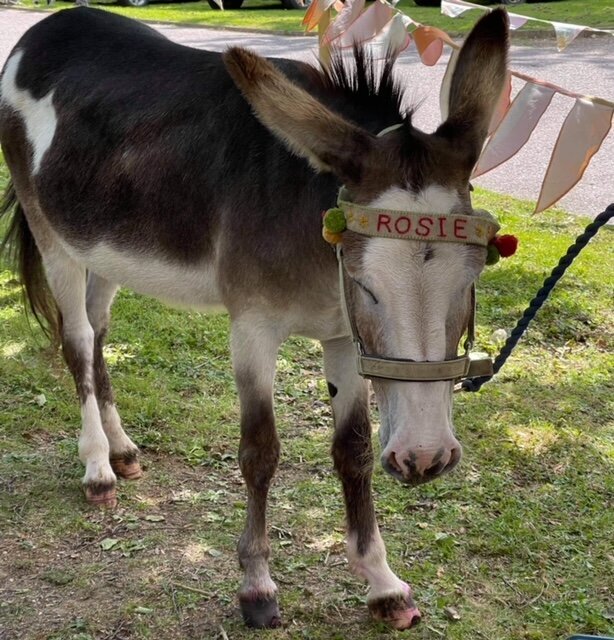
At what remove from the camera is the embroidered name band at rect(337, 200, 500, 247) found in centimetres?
236

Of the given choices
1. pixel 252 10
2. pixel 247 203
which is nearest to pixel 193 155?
pixel 247 203

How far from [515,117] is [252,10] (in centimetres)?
1750

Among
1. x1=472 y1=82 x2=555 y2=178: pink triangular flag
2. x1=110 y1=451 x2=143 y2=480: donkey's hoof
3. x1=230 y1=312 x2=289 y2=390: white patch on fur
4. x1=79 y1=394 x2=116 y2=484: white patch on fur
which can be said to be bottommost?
x1=110 y1=451 x2=143 y2=480: donkey's hoof

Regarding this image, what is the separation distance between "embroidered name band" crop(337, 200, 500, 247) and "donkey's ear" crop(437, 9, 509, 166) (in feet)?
0.73

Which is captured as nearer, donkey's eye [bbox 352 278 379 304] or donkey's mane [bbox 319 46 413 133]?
donkey's eye [bbox 352 278 379 304]

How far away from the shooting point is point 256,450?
3189 mm

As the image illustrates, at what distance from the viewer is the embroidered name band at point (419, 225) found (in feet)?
7.73

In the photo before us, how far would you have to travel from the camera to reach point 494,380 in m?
4.97

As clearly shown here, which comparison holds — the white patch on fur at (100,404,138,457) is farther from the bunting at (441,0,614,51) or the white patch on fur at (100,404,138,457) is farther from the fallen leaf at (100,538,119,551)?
the bunting at (441,0,614,51)

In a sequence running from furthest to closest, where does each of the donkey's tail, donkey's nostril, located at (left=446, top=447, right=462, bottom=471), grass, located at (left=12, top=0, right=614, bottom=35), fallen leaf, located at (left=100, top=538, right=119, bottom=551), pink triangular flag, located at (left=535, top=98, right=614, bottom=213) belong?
grass, located at (left=12, top=0, right=614, bottom=35), the donkey's tail, fallen leaf, located at (left=100, top=538, right=119, bottom=551), pink triangular flag, located at (left=535, top=98, right=614, bottom=213), donkey's nostril, located at (left=446, top=447, right=462, bottom=471)

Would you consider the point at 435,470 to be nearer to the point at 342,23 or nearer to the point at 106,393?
the point at 342,23

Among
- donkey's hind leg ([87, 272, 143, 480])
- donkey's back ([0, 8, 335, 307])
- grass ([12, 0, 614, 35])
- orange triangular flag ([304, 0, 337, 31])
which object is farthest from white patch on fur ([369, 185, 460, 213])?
grass ([12, 0, 614, 35])

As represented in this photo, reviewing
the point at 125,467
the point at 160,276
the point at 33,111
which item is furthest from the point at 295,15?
the point at 160,276

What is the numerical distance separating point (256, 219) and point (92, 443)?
1594 millimetres
